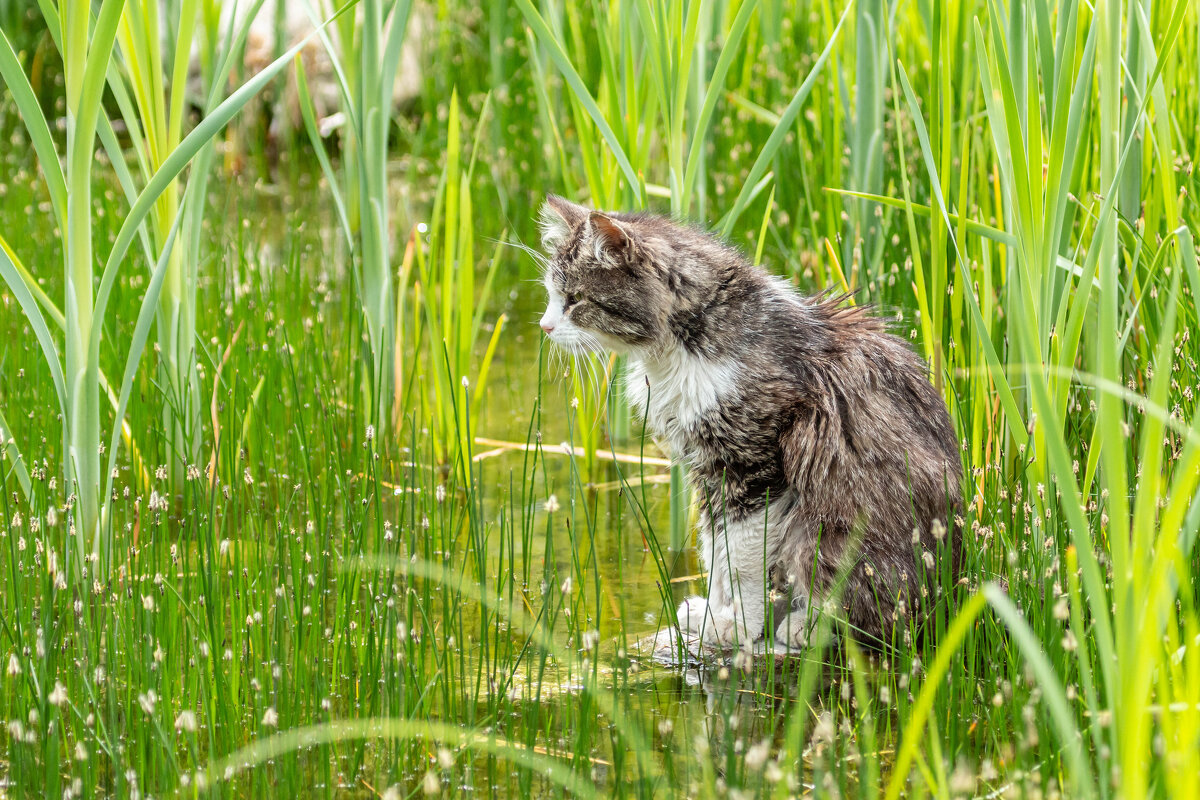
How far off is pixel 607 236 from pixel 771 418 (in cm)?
54

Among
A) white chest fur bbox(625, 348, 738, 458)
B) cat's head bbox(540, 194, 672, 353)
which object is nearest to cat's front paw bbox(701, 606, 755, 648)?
white chest fur bbox(625, 348, 738, 458)

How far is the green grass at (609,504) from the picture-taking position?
1881 millimetres

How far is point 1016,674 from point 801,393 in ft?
2.48

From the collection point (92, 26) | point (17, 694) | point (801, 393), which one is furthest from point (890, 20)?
point (17, 694)

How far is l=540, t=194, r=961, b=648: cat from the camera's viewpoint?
254 centimetres

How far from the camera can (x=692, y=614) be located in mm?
2863

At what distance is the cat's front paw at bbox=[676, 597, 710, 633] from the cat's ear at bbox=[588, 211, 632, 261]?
0.81m

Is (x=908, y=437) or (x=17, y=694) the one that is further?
(x=908, y=437)

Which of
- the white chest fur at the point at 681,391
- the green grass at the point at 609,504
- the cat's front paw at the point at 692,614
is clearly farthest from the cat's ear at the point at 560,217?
the cat's front paw at the point at 692,614

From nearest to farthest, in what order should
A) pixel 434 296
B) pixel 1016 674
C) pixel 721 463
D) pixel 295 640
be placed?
pixel 1016 674
pixel 295 640
pixel 721 463
pixel 434 296

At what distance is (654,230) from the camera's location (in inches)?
110

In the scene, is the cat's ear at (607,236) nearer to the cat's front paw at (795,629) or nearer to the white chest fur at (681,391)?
the white chest fur at (681,391)

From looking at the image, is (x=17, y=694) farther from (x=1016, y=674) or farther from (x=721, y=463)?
(x=1016, y=674)

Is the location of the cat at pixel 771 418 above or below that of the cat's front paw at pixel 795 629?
above
